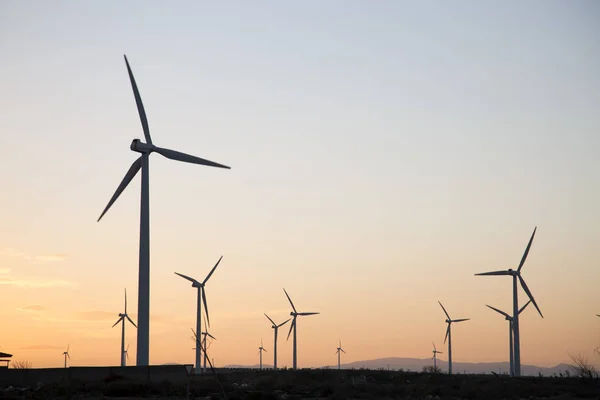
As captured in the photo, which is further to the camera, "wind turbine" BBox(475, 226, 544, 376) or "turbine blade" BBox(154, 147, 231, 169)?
"wind turbine" BBox(475, 226, 544, 376)

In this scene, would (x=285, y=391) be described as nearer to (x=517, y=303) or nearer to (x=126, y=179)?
(x=126, y=179)

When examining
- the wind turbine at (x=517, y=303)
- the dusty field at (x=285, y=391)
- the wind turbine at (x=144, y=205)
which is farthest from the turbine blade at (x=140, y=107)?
the wind turbine at (x=517, y=303)

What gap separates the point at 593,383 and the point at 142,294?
38860mm

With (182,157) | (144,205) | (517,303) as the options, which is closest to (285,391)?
(144,205)

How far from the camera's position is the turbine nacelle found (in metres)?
81.4

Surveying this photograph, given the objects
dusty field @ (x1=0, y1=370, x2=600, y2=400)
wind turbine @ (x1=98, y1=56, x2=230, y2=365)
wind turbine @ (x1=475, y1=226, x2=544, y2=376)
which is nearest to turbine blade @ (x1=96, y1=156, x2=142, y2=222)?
wind turbine @ (x1=98, y1=56, x2=230, y2=365)

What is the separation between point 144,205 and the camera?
75.8 metres

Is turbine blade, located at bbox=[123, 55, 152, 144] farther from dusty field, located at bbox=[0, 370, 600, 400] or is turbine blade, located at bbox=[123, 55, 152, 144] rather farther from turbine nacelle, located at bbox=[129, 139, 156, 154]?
dusty field, located at bbox=[0, 370, 600, 400]

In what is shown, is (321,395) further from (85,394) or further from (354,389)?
(85,394)

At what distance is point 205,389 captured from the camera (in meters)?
61.2

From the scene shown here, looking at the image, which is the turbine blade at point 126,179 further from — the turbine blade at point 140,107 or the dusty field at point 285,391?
the dusty field at point 285,391

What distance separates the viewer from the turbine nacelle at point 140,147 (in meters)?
81.4

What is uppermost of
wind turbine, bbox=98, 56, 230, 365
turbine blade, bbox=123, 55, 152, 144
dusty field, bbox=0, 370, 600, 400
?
turbine blade, bbox=123, 55, 152, 144

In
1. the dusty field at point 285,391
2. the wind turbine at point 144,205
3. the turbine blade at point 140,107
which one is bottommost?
the dusty field at point 285,391
